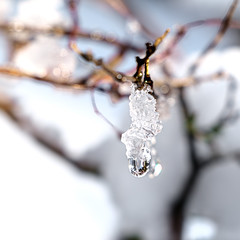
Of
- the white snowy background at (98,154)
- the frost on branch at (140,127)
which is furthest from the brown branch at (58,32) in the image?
the frost on branch at (140,127)

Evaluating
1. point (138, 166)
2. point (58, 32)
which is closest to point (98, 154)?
point (58, 32)

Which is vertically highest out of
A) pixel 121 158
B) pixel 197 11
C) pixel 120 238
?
pixel 197 11

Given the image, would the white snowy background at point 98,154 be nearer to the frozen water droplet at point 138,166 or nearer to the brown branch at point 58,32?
the brown branch at point 58,32

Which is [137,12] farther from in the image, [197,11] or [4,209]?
[4,209]

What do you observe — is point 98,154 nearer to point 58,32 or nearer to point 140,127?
point 58,32

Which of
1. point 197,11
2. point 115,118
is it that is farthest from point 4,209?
point 197,11

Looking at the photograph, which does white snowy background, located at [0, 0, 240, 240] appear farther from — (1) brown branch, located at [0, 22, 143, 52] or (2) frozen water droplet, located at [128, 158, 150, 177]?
(2) frozen water droplet, located at [128, 158, 150, 177]
